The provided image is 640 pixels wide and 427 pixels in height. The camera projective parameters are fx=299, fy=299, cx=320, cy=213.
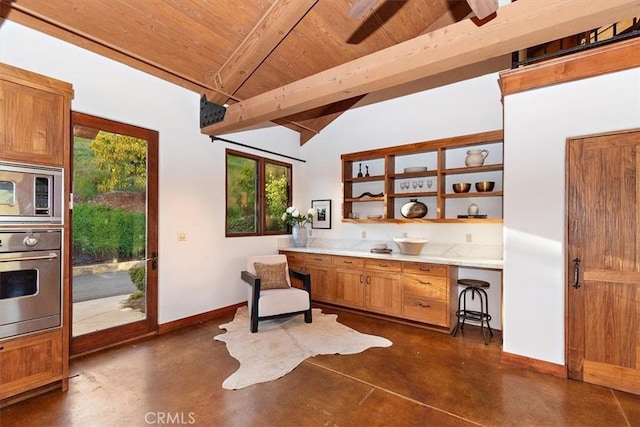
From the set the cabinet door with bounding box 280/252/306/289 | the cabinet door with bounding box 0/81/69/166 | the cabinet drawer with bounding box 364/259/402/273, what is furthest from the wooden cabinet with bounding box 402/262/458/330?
the cabinet door with bounding box 0/81/69/166

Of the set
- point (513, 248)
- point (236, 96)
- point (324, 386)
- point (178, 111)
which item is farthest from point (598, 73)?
point (178, 111)

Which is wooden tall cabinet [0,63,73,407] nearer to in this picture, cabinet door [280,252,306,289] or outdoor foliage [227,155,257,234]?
outdoor foliage [227,155,257,234]

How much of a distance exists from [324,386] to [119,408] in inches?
60.7

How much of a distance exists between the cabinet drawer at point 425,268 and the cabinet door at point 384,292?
190 millimetres

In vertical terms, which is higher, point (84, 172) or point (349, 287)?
point (84, 172)

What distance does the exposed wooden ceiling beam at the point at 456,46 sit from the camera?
6.32 ft

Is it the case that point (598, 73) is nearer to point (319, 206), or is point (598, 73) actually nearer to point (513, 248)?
point (513, 248)

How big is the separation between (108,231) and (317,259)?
9.27ft

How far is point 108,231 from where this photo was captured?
328 cm

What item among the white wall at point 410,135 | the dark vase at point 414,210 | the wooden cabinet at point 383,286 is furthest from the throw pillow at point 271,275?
the dark vase at point 414,210

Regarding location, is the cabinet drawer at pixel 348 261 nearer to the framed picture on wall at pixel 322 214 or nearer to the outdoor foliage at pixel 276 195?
the framed picture on wall at pixel 322 214

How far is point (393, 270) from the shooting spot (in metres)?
4.07

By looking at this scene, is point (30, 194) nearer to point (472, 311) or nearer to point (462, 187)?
point (462, 187)

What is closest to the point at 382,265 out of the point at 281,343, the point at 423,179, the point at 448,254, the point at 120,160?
the point at 448,254
